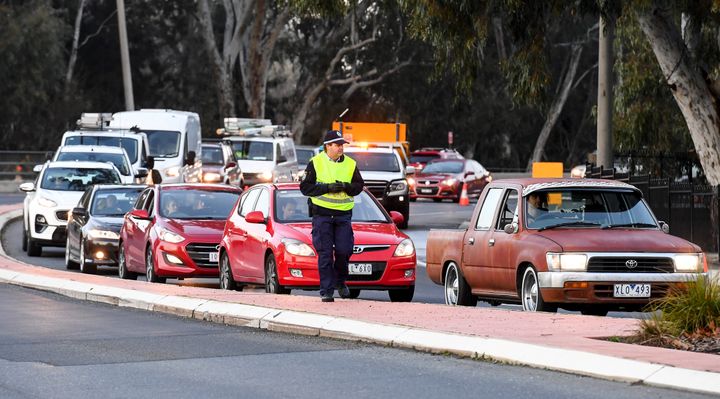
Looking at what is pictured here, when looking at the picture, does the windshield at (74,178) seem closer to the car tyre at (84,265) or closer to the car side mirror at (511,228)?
the car tyre at (84,265)

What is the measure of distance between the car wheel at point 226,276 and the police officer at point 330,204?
401 centimetres

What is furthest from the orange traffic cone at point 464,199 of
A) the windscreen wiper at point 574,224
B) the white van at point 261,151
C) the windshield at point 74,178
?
the windscreen wiper at point 574,224

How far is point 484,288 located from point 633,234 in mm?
1934

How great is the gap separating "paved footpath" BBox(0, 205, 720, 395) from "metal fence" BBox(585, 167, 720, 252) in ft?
42.4

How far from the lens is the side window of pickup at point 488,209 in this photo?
58.3 ft

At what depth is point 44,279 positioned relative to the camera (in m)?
21.6

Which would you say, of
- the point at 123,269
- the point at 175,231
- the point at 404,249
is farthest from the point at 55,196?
the point at 404,249

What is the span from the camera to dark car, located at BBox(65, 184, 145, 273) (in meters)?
25.9

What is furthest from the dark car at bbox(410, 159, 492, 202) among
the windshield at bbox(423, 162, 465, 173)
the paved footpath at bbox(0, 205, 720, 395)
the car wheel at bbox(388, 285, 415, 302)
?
the car wheel at bbox(388, 285, 415, 302)

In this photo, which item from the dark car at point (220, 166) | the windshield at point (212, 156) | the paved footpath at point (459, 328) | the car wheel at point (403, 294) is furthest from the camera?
the windshield at point (212, 156)

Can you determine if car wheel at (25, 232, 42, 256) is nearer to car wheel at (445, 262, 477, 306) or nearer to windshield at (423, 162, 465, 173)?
car wheel at (445, 262, 477, 306)

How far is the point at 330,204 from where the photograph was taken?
54.7 feet

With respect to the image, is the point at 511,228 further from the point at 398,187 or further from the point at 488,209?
the point at 398,187

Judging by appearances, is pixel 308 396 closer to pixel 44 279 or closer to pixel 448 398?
pixel 448 398
